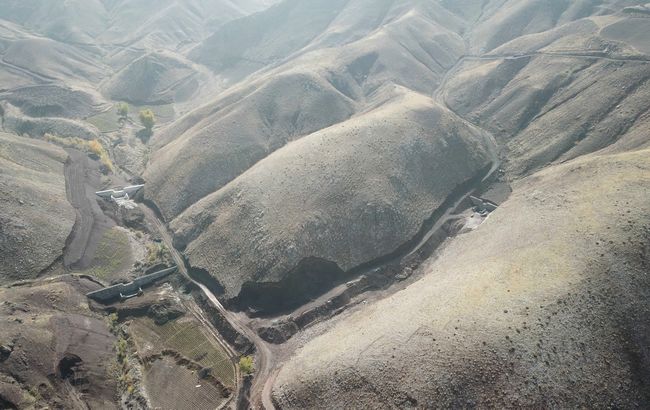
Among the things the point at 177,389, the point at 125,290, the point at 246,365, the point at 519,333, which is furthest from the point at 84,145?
the point at 519,333

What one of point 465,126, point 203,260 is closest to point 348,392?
point 203,260

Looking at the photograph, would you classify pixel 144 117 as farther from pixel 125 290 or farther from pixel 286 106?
pixel 125 290

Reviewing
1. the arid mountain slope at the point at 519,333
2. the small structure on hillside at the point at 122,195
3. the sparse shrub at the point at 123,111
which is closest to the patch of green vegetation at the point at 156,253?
the small structure on hillside at the point at 122,195

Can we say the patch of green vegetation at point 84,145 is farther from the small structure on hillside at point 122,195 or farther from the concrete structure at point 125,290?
the concrete structure at point 125,290

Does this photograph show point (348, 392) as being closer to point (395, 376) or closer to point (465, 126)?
point (395, 376)

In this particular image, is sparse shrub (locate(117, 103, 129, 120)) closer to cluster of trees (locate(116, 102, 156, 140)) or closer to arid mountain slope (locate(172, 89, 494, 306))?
cluster of trees (locate(116, 102, 156, 140))
